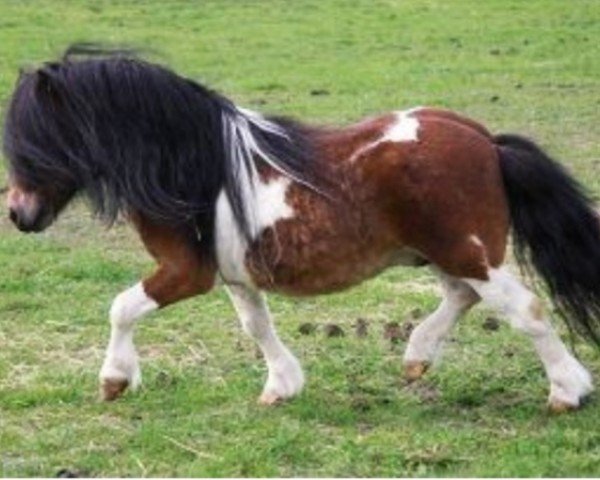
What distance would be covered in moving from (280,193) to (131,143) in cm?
63

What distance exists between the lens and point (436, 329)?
6234mm

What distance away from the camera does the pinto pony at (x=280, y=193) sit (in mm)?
5836

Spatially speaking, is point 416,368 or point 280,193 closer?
point 280,193

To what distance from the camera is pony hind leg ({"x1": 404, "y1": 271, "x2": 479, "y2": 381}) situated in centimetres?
621

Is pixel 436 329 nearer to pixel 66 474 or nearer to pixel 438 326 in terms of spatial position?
pixel 438 326

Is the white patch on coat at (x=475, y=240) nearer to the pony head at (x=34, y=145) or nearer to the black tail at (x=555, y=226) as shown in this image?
the black tail at (x=555, y=226)

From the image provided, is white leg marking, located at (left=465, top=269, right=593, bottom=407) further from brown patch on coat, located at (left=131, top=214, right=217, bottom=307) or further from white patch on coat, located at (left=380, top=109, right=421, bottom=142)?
brown patch on coat, located at (left=131, top=214, right=217, bottom=307)

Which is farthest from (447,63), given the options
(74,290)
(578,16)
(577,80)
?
(74,290)

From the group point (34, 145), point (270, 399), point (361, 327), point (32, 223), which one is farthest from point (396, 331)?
point (34, 145)

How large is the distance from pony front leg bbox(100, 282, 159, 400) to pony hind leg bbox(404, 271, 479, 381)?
1.13 metres

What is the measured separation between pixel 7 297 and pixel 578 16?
641 inches

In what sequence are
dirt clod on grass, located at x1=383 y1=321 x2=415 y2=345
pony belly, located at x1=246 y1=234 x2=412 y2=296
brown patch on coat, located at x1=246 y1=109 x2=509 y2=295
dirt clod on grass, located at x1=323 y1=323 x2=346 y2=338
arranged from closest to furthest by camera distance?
brown patch on coat, located at x1=246 y1=109 x2=509 y2=295 < pony belly, located at x1=246 y1=234 x2=412 y2=296 < dirt clod on grass, located at x1=383 y1=321 x2=415 y2=345 < dirt clod on grass, located at x1=323 y1=323 x2=346 y2=338

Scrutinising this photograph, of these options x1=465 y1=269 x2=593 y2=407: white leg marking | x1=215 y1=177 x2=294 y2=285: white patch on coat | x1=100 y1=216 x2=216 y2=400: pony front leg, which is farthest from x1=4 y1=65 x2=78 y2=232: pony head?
x1=465 y1=269 x2=593 y2=407: white leg marking

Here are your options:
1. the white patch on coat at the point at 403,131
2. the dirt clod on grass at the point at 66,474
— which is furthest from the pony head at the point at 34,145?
the white patch on coat at the point at 403,131
